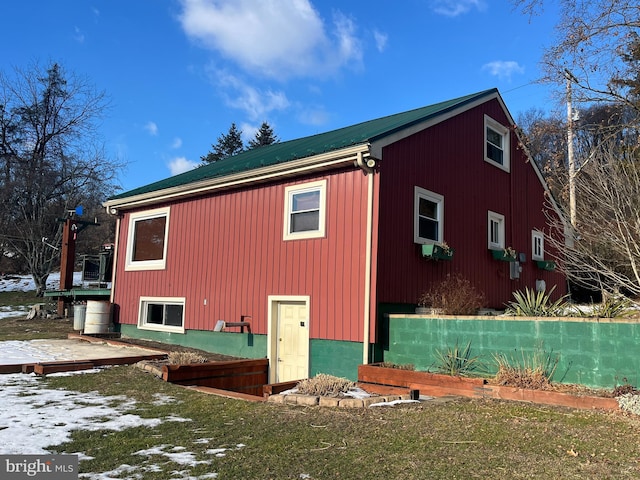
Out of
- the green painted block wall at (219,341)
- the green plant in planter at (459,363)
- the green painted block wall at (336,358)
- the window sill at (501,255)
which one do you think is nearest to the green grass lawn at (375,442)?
the green plant in planter at (459,363)

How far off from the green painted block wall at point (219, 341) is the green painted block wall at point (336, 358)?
1491 mm

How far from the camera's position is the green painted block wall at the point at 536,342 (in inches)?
249

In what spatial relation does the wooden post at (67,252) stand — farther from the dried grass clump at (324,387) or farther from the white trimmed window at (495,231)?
the white trimmed window at (495,231)

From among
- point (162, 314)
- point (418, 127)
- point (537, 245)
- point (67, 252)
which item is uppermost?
point (418, 127)

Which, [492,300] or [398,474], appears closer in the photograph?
[398,474]

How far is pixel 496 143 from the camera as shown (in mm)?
13734

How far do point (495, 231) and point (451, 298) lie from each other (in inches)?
183

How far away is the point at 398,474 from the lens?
3744mm

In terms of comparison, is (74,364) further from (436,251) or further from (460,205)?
(460,205)

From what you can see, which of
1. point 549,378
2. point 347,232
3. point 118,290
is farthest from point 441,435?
point 118,290

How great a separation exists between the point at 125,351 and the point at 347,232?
5889 millimetres

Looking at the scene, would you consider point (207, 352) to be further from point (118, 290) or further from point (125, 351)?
point (118, 290)

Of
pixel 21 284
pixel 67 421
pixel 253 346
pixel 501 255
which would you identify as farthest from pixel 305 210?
pixel 21 284

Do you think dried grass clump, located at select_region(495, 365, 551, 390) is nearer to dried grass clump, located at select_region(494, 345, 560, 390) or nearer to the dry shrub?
dried grass clump, located at select_region(494, 345, 560, 390)
